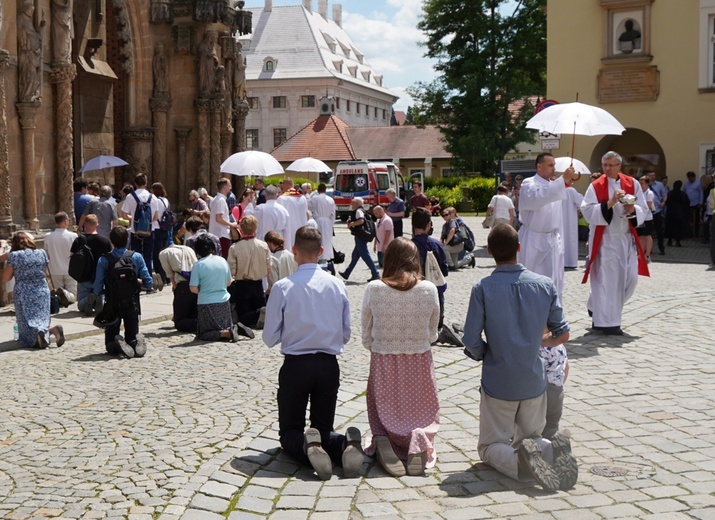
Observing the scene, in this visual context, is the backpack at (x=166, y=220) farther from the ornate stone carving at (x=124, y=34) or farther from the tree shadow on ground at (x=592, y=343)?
the tree shadow on ground at (x=592, y=343)

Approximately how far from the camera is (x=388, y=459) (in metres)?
6.05

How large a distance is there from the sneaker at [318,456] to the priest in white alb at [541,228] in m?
→ 5.42

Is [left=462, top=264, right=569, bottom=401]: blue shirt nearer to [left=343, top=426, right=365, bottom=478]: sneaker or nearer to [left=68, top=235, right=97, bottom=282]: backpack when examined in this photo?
[left=343, top=426, right=365, bottom=478]: sneaker

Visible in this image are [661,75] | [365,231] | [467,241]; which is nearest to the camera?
[365,231]

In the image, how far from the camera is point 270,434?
6902 millimetres

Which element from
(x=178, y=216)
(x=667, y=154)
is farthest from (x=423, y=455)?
(x=667, y=154)

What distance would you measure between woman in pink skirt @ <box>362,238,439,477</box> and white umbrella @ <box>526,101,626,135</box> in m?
6.03

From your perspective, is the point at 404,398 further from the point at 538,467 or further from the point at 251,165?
the point at 251,165

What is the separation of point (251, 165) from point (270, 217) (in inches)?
77.1

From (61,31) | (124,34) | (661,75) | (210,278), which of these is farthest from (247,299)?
(661,75)

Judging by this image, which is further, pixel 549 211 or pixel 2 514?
pixel 549 211

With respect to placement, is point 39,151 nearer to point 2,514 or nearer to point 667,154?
point 2,514

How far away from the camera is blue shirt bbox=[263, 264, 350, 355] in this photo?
Answer: 6.25 m

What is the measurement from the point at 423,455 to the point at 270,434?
132 centimetres
